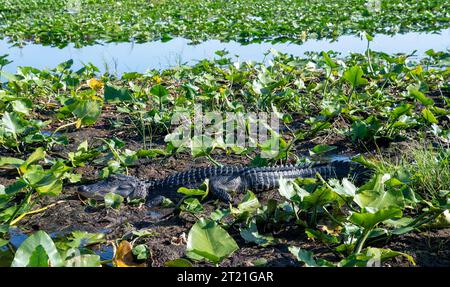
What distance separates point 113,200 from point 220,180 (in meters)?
0.69

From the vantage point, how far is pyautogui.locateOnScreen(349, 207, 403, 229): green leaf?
220 centimetres

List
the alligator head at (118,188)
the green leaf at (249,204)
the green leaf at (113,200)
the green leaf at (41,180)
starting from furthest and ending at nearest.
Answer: the alligator head at (118,188), the green leaf at (113,200), the green leaf at (249,204), the green leaf at (41,180)

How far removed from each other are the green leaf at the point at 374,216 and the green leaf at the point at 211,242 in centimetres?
52

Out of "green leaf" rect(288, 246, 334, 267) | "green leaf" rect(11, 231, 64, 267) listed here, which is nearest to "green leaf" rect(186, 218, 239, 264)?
"green leaf" rect(288, 246, 334, 267)

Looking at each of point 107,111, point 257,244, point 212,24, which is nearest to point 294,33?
point 212,24

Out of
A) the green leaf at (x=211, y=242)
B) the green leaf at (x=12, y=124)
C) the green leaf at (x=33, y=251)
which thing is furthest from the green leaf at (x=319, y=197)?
the green leaf at (x=12, y=124)

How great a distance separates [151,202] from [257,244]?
98cm

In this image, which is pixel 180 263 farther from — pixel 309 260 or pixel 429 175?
pixel 429 175

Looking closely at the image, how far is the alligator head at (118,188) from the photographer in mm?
3551

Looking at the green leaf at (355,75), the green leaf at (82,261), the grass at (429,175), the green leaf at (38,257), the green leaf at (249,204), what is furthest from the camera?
the green leaf at (355,75)

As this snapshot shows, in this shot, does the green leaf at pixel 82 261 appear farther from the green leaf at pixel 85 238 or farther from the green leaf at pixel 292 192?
the green leaf at pixel 292 192

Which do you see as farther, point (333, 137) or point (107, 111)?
point (107, 111)
